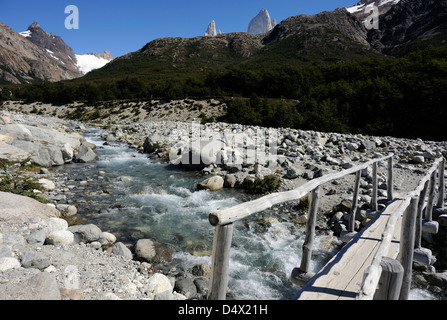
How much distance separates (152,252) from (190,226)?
2.07m

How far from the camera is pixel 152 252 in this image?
555 centimetres

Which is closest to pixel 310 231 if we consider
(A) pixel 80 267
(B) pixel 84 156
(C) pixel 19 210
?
(A) pixel 80 267

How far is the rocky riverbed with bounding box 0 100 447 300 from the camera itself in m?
3.86

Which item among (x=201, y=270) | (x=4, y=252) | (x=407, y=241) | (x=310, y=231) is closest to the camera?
(x=407, y=241)

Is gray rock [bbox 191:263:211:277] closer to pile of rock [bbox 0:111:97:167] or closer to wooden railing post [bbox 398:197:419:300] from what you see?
wooden railing post [bbox 398:197:419:300]

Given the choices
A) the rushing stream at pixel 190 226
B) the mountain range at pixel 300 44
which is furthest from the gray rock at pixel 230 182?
the mountain range at pixel 300 44

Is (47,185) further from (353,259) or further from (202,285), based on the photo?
(353,259)

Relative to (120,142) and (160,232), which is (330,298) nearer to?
(160,232)

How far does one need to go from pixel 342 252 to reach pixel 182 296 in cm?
285

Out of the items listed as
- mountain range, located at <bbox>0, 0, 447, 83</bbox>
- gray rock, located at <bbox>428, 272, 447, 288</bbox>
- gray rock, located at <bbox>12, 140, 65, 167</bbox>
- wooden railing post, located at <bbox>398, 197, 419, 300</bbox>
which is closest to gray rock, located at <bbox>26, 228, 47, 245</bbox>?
wooden railing post, located at <bbox>398, 197, 419, 300</bbox>

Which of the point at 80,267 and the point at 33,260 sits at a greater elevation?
the point at 33,260

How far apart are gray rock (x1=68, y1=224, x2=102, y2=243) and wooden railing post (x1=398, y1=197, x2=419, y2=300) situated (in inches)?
234

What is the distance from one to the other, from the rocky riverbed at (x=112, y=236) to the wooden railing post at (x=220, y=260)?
223 cm

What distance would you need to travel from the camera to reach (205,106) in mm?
39062
